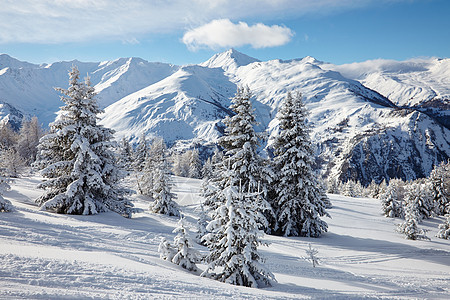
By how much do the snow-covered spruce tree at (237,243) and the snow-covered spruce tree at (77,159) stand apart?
12.1 meters

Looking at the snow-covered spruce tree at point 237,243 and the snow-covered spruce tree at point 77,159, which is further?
the snow-covered spruce tree at point 77,159

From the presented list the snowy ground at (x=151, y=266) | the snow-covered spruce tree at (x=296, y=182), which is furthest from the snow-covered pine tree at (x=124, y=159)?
the snow-covered spruce tree at (x=296, y=182)

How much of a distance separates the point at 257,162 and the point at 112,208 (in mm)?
12091

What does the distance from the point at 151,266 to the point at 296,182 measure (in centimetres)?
1565

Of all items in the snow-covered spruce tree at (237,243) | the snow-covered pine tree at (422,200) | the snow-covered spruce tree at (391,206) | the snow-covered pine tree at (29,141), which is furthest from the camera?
the snow-covered pine tree at (29,141)

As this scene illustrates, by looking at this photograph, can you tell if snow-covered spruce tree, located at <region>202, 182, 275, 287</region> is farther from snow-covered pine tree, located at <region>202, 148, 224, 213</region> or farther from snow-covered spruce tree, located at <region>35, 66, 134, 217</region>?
snow-covered spruce tree, located at <region>35, 66, 134, 217</region>

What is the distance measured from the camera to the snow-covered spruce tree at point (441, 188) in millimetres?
44594

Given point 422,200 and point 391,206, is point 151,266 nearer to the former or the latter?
point 391,206

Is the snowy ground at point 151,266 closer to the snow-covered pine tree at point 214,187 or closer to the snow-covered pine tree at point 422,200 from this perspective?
the snow-covered pine tree at point 214,187

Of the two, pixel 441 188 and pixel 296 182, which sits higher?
pixel 441 188

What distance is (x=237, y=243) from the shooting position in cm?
898

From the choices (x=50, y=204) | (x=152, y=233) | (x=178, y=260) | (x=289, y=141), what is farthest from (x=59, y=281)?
(x=289, y=141)

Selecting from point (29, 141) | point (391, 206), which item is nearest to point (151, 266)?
→ point (391, 206)

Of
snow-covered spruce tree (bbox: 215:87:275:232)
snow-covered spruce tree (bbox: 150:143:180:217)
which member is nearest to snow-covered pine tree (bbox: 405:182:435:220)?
snow-covered spruce tree (bbox: 215:87:275:232)
